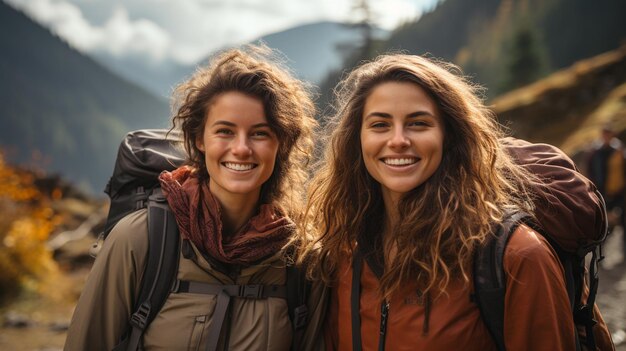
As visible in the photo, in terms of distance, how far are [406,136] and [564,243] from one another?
34.0 inches

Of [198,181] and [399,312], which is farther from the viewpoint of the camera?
[198,181]

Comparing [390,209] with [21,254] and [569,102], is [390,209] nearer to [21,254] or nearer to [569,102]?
[21,254]

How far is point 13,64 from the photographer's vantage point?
124 m

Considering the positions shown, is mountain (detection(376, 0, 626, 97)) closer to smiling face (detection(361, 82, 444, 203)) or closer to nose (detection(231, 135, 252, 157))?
smiling face (detection(361, 82, 444, 203))

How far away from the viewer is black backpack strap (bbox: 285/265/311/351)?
8.53ft

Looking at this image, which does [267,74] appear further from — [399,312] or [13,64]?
[13,64]

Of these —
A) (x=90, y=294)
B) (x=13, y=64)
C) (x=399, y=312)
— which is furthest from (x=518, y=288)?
(x=13, y=64)

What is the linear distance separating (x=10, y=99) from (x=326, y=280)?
12363 cm

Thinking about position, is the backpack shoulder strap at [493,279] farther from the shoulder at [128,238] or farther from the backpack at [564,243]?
the shoulder at [128,238]

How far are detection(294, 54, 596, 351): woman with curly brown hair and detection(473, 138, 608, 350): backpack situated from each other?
41 millimetres

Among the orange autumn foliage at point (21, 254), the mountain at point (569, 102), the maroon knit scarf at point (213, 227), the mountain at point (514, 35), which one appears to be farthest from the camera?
the mountain at point (514, 35)

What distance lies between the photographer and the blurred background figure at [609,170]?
8.55 metres

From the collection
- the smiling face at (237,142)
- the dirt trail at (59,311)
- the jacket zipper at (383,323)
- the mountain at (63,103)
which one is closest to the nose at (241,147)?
the smiling face at (237,142)

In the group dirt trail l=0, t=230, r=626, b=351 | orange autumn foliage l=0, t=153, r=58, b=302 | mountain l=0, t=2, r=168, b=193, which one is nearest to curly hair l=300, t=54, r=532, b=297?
dirt trail l=0, t=230, r=626, b=351
